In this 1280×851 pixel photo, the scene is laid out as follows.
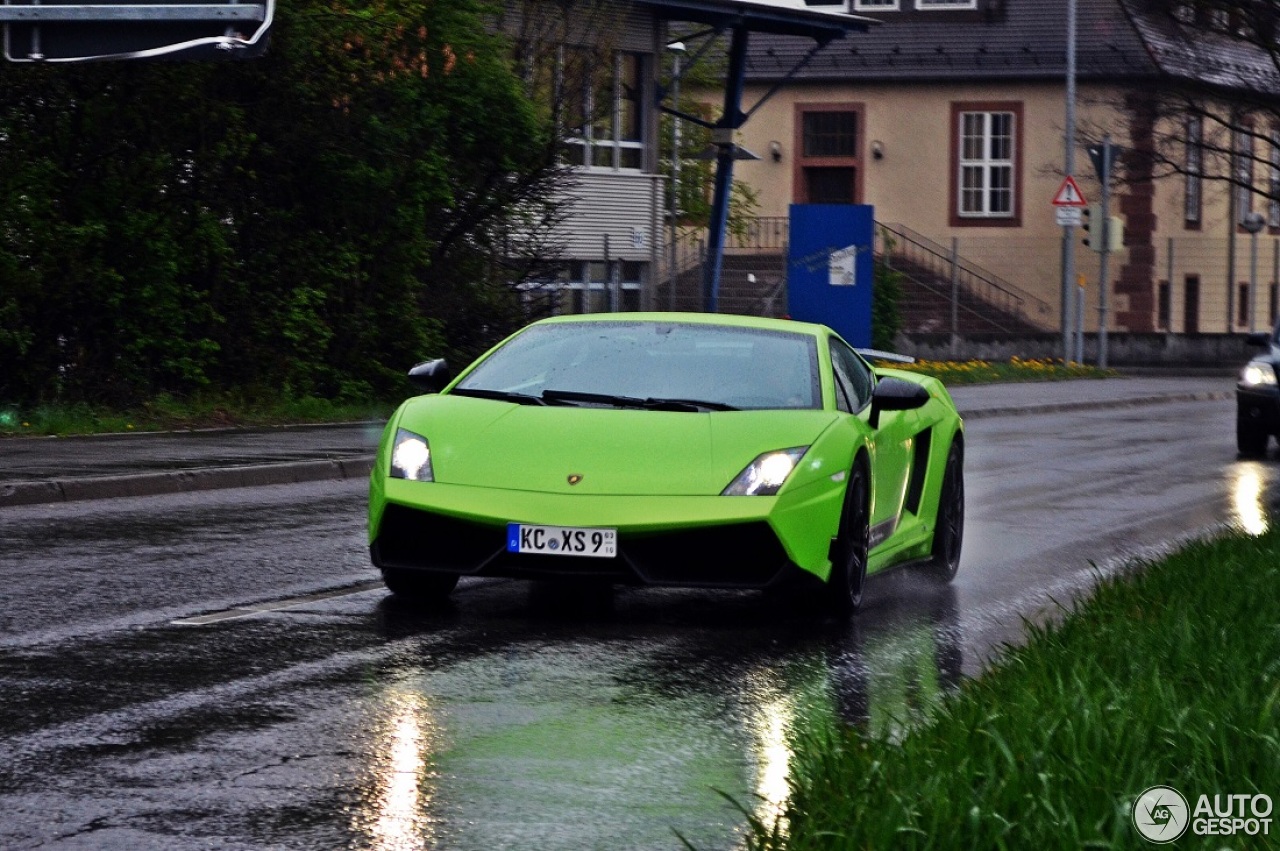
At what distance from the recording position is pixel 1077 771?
5.36 metres

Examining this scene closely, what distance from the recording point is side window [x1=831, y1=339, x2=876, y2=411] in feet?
35.4

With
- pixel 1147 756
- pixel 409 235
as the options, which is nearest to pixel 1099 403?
pixel 409 235

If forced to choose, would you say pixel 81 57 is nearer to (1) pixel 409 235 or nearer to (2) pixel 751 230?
(1) pixel 409 235

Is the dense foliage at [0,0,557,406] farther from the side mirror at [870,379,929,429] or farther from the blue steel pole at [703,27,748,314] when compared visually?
the blue steel pole at [703,27,748,314]

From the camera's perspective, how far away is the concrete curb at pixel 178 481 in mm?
14602

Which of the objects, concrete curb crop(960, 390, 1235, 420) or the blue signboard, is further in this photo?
the blue signboard

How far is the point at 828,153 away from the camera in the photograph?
56.6 m

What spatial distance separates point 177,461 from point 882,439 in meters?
7.71

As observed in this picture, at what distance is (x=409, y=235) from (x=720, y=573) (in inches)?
623

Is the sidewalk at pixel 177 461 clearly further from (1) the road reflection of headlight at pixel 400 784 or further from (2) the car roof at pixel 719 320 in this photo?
(1) the road reflection of headlight at pixel 400 784

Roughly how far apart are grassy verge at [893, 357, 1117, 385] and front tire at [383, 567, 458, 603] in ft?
88.8

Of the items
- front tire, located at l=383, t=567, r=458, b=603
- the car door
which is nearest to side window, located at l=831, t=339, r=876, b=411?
the car door

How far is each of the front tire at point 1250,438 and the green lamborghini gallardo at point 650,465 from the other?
39.5 ft

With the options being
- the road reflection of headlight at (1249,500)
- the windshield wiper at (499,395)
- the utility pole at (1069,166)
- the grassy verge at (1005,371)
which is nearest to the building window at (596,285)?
the grassy verge at (1005,371)
